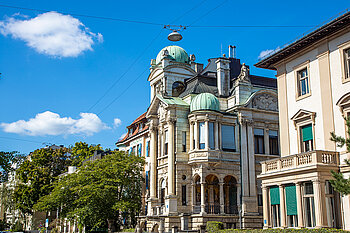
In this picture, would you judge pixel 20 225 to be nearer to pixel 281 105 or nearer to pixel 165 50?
pixel 165 50

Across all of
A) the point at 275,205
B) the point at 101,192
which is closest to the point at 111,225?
the point at 101,192

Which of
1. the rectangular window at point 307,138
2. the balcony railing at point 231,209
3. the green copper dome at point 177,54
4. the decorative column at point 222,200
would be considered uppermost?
the green copper dome at point 177,54

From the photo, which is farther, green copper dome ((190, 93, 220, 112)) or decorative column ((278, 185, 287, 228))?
green copper dome ((190, 93, 220, 112))

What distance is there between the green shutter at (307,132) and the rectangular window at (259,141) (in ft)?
51.8

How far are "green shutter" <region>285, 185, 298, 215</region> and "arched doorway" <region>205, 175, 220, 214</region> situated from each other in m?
15.1

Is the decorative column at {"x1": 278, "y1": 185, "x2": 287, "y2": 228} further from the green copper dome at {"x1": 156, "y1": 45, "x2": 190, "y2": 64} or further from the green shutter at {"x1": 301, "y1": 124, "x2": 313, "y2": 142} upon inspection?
the green copper dome at {"x1": 156, "y1": 45, "x2": 190, "y2": 64}

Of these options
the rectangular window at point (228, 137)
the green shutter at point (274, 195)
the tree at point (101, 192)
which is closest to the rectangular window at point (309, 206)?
the green shutter at point (274, 195)

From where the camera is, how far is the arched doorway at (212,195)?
1574 inches

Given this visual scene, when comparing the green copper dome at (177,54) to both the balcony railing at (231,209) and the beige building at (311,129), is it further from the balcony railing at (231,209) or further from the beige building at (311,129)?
the beige building at (311,129)

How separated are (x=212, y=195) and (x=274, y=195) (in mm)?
14376

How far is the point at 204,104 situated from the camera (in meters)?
40.9

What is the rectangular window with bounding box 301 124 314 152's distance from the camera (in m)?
26.5

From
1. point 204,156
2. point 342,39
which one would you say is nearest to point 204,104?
point 204,156

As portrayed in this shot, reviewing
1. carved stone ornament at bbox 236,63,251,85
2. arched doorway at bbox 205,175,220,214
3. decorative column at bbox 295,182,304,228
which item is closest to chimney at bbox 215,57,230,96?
carved stone ornament at bbox 236,63,251,85
